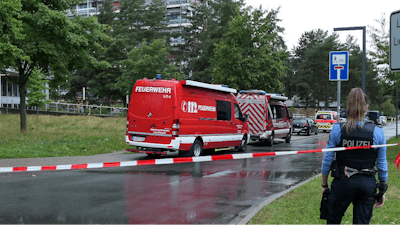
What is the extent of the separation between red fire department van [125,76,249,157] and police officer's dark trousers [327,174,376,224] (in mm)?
9617

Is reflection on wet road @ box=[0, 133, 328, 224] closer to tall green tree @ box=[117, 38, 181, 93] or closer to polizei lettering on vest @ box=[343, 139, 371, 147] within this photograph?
polizei lettering on vest @ box=[343, 139, 371, 147]

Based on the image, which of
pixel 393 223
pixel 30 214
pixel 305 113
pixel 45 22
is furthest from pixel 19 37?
pixel 305 113

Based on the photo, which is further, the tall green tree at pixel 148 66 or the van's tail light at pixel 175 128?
the tall green tree at pixel 148 66

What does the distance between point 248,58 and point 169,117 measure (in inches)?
814

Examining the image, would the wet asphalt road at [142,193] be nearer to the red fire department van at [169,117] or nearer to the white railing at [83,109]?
the red fire department van at [169,117]

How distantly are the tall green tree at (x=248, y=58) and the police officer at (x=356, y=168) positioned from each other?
93.7 feet

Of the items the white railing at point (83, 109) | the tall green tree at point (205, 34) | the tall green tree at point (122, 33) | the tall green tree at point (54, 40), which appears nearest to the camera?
the tall green tree at point (54, 40)

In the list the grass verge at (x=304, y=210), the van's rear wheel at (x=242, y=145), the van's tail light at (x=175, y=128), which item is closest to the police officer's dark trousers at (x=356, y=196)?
the grass verge at (x=304, y=210)

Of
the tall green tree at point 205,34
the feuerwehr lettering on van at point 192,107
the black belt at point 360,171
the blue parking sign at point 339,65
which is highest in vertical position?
the tall green tree at point 205,34

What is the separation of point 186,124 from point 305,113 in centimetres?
5644

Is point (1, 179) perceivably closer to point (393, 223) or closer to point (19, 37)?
point (19, 37)

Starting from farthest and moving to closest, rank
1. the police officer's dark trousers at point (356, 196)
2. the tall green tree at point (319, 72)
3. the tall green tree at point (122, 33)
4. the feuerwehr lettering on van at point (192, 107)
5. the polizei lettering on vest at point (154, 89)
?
the tall green tree at point (319, 72)
the tall green tree at point (122, 33)
the feuerwehr lettering on van at point (192, 107)
the polizei lettering on vest at point (154, 89)
the police officer's dark trousers at point (356, 196)

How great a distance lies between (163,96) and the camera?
1346cm

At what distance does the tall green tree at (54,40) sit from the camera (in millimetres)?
16922
